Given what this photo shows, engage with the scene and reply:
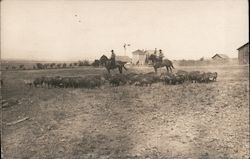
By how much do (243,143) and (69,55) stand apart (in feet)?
9.66

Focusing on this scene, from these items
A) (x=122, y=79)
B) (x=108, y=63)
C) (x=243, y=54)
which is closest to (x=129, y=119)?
(x=122, y=79)

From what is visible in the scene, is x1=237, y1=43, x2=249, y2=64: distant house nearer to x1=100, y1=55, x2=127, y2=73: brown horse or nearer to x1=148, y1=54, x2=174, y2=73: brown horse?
x1=148, y1=54, x2=174, y2=73: brown horse

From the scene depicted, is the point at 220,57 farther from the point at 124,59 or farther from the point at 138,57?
the point at 124,59

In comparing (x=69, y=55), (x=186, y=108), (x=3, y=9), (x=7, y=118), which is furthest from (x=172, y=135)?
(x=3, y=9)

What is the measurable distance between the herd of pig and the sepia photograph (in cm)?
2

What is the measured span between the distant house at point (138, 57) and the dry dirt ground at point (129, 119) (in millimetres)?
137

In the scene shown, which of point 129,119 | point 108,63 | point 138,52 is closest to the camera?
point 129,119

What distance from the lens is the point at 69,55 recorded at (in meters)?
5.85

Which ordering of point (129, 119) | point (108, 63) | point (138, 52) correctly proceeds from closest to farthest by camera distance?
point (129, 119) < point (108, 63) < point (138, 52)

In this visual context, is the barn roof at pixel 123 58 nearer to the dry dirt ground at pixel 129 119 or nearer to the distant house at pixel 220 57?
the dry dirt ground at pixel 129 119

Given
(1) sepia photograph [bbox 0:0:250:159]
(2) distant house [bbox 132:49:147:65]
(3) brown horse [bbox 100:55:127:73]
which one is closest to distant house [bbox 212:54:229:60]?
(1) sepia photograph [bbox 0:0:250:159]

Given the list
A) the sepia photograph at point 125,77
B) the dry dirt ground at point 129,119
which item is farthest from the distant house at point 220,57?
the dry dirt ground at point 129,119

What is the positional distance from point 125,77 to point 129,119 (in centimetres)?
66

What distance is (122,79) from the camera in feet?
19.0
